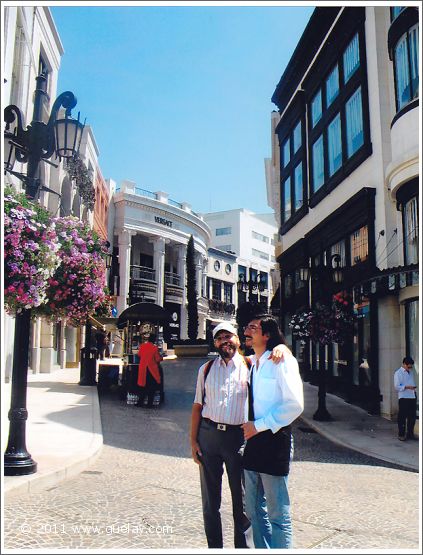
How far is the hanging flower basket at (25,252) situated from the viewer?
546 centimetres

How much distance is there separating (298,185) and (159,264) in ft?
75.7

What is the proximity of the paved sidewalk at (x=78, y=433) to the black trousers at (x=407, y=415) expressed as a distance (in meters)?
0.26

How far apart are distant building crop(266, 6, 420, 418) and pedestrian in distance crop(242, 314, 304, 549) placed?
25.2ft

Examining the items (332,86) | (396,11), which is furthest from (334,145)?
(396,11)

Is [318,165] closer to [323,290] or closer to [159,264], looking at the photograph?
[323,290]

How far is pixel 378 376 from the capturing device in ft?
46.2

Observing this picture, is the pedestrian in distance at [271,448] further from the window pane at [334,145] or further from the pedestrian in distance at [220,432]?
the window pane at [334,145]

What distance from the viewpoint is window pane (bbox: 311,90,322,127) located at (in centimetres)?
2009

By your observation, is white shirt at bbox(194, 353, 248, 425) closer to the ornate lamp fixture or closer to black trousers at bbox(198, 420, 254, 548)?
black trousers at bbox(198, 420, 254, 548)

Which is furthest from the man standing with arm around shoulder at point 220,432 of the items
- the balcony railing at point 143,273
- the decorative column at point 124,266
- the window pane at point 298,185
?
the balcony railing at point 143,273

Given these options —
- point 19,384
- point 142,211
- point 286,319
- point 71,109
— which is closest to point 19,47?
point 71,109

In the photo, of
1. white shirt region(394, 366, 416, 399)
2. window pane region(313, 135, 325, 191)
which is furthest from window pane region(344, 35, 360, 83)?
white shirt region(394, 366, 416, 399)

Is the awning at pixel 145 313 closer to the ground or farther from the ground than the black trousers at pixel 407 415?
farther from the ground

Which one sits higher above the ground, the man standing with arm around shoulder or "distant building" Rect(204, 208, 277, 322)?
"distant building" Rect(204, 208, 277, 322)
